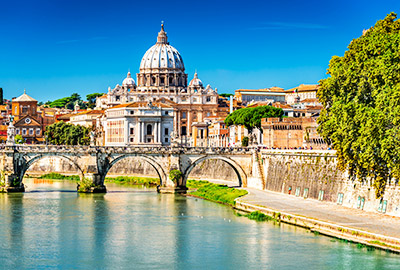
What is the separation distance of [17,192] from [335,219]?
2650 cm

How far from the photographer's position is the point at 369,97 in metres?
38.3

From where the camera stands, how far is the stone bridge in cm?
5528

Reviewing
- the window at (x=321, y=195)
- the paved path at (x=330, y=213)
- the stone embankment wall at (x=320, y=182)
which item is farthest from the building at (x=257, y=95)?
the window at (x=321, y=195)

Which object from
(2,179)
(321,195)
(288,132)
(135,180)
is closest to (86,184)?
(2,179)

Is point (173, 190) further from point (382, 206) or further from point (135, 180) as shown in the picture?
point (382, 206)

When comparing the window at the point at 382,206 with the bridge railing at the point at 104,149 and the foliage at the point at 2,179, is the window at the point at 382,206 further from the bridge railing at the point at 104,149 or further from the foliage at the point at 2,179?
the foliage at the point at 2,179

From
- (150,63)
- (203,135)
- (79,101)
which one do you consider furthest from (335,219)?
(79,101)

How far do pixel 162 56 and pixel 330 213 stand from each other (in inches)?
4405

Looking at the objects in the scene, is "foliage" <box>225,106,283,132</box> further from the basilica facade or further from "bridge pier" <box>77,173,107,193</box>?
the basilica facade

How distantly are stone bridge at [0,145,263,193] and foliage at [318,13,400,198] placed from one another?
1624cm

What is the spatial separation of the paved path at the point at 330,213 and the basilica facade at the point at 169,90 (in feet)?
269

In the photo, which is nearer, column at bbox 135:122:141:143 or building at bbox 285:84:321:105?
column at bbox 135:122:141:143

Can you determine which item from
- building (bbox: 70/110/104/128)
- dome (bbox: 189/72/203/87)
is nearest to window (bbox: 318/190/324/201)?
building (bbox: 70/110/104/128)

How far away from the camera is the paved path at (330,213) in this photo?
1314 inches
